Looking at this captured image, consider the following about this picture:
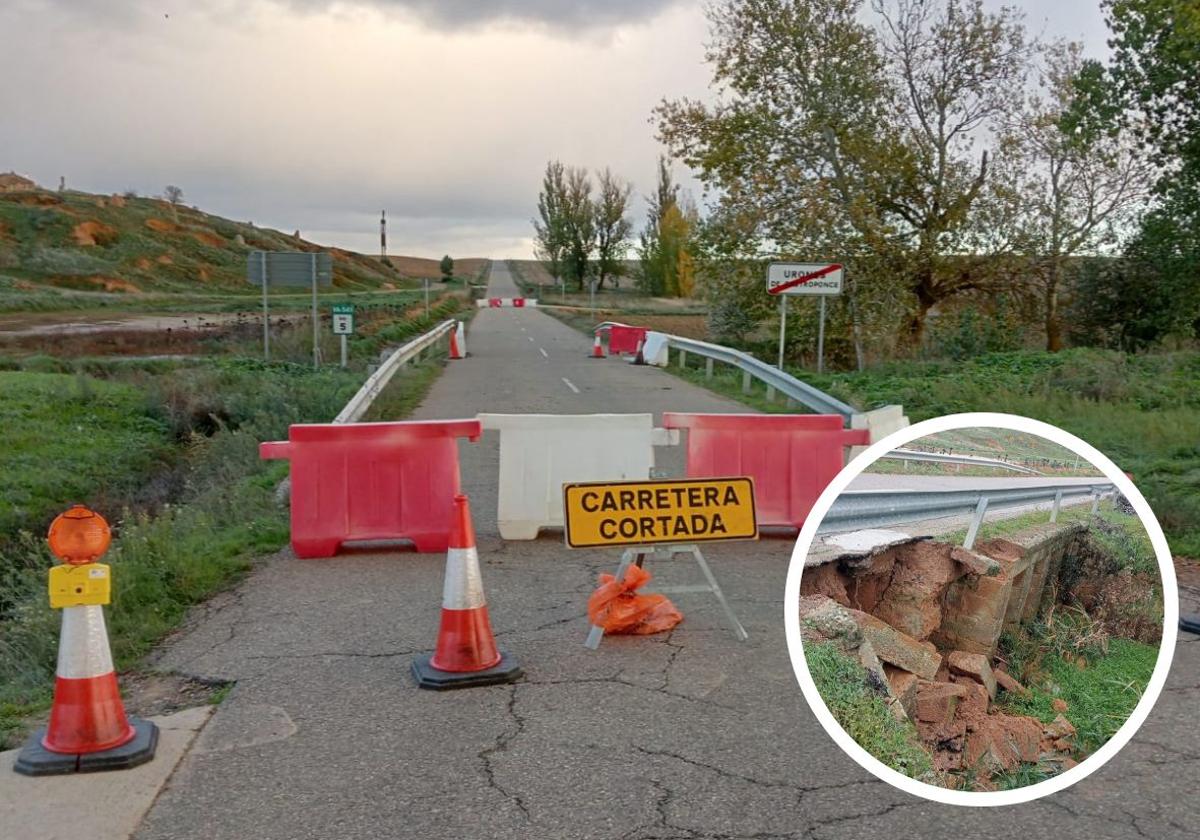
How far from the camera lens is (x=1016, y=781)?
174 cm

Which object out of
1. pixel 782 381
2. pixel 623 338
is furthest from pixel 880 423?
pixel 623 338

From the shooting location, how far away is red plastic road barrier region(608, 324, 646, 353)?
32197 millimetres

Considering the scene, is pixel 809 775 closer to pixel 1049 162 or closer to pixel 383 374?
pixel 383 374

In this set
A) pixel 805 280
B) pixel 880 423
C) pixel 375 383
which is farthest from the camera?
pixel 805 280

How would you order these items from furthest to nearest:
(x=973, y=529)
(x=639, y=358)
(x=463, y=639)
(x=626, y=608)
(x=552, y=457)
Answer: (x=639, y=358), (x=552, y=457), (x=626, y=608), (x=463, y=639), (x=973, y=529)

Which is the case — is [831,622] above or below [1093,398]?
above

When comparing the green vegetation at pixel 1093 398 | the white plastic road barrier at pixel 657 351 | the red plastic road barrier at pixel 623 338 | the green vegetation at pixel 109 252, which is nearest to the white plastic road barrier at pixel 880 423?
the green vegetation at pixel 1093 398

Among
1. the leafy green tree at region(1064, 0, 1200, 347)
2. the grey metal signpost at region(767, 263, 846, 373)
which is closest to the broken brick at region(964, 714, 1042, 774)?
the grey metal signpost at region(767, 263, 846, 373)

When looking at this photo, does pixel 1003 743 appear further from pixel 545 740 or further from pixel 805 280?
pixel 805 280

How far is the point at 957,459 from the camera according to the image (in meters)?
1.74

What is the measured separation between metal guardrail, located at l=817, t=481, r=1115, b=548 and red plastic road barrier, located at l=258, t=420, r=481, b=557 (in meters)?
6.60

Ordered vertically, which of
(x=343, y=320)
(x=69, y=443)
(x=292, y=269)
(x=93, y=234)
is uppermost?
(x=93, y=234)

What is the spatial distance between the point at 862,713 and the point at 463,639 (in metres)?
4.01

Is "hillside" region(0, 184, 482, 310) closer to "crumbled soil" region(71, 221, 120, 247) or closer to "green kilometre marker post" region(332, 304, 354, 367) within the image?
"crumbled soil" region(71, 221, 120, 247)
